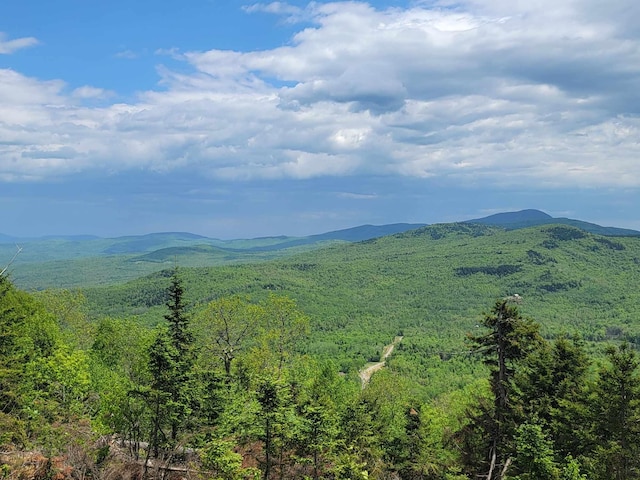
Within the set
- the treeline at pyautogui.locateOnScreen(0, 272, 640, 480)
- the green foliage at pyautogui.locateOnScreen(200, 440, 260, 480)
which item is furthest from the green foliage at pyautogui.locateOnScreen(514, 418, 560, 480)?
the green foliage at pyautogui.locateOnScreen(200, 440, 260, 480)

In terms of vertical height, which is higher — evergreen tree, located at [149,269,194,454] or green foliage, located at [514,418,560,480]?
evergreen tree, located at [149,269,194,454]

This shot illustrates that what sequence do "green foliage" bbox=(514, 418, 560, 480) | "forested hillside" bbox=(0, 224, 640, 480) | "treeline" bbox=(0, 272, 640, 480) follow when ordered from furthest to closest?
"forested hillside" bbox=(0, 224, 640, 480) < "treeline" bbox=(0, 272, 640, 480) < "green foliage" bbox=(514, 418, 560, 480)

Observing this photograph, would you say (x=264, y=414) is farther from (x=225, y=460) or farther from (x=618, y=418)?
(x=618, y=418)

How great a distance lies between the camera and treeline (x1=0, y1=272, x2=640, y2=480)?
22375mm

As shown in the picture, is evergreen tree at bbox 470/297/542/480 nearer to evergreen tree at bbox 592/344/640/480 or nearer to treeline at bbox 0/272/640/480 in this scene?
treeline at bbox 0/272/640/480

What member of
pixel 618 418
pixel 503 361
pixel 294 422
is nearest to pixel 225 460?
pixel 294 422

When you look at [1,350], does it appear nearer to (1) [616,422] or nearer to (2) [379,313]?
(1) [616,422]

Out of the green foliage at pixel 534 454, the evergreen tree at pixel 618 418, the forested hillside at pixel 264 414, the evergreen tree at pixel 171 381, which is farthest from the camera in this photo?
the evergreen tree at pixel 171 381

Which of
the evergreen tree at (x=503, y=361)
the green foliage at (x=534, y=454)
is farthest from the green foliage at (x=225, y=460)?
the evergreen tree at (x=503, y=361)

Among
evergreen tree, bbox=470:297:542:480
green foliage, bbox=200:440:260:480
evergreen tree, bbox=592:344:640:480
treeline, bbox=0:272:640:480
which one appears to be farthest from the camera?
evergreen tree, bbox=470:297:542:480

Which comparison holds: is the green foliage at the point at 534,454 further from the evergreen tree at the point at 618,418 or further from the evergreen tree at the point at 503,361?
the evergreen tree at the point at 618,418

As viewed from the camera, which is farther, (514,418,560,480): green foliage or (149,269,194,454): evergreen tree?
(149,269,194,454): evergreen tree

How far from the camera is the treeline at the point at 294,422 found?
73.4ft

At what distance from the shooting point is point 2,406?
26844mm
